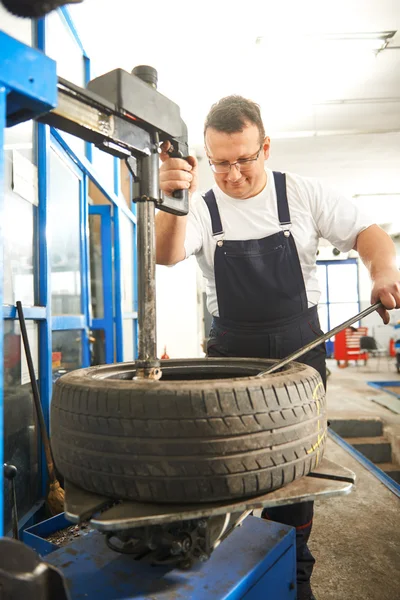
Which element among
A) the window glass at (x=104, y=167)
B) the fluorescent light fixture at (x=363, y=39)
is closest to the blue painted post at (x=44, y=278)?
the window glass at (x=104, y=167)

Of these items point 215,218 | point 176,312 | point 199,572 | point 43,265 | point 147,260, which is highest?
point 215,218

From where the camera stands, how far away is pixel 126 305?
140 inches

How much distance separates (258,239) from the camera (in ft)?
4.60

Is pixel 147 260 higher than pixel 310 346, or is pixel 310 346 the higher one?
pixel 147 260

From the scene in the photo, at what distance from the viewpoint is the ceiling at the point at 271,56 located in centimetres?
298

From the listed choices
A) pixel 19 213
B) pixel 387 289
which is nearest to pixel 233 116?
pixel 387 289

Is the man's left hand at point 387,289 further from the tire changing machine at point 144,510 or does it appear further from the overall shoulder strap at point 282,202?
the tire changing machine at point 144,510

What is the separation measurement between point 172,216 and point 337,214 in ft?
1.87

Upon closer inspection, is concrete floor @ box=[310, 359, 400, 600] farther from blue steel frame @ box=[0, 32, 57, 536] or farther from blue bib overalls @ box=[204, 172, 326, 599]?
blue steel frame @ box=[0, 32, 57, 536]

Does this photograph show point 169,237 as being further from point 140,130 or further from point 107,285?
point 107,285

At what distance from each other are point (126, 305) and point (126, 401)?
9.71 ft

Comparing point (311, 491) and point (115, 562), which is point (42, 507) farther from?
point (311, 491)

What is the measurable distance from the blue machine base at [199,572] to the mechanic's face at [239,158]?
1.00m

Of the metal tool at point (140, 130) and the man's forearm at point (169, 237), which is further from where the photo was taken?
the man's forearm at point (169, 237)
